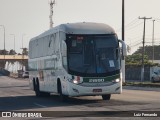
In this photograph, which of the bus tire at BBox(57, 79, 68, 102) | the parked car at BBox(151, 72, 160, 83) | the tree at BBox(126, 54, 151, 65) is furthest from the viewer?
the tree at BBox(126, 54, 151, 65)

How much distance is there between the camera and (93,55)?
24203mm

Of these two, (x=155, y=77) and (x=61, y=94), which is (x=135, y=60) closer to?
(x=155, y=77)

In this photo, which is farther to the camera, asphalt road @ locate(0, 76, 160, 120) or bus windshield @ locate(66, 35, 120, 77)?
bus windshield @ locate(66, 35, 120, 77)

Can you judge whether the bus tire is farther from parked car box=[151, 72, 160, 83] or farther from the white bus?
parked car box=[151, 72, 160, 83]

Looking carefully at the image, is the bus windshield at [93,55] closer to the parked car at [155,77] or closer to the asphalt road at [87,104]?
the asphalt road at [87,104]

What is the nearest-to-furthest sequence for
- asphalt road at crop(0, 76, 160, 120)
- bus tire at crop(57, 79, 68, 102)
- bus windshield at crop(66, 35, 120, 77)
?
1. asphalt road at crop(0, 76, 160, 120)
2. bus windshield at crop(66, 35, 120, 77)
3. bus tire at crop(57, 79, 68, 102)

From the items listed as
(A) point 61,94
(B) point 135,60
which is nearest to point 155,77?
(A) point 61,94

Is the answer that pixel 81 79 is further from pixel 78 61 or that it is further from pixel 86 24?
pixel 86 24

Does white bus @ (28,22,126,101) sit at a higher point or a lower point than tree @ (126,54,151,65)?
higher

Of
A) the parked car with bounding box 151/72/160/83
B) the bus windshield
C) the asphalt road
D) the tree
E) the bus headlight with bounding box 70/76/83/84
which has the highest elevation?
the bus windshield

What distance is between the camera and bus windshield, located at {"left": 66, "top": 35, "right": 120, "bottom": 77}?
78.8ft

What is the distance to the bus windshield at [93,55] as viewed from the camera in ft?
78.8

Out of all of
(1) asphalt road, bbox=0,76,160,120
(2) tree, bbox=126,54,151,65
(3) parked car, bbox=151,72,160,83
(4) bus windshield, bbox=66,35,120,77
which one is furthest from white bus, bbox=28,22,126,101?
(2) tree, bbox=126,54,151,65

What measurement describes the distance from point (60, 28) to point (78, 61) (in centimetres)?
231
